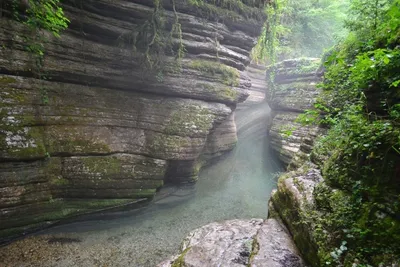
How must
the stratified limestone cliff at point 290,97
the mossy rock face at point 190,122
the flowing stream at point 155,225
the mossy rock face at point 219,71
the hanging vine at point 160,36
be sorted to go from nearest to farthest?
the flowing stream at point 155,225, the hanging vine at point 160,36, the mossy rock face at point 190,122, the mossy rock face at point 219,71, the stratified limestone cliff at point 290,97

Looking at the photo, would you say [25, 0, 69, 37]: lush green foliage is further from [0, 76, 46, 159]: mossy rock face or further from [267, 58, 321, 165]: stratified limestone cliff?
[267, 58, 321, 165]: stratified limestone cliff

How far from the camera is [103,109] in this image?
848 centimetres

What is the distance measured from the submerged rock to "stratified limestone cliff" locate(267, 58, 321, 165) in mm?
8590

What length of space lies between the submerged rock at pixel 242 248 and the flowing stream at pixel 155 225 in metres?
3.19

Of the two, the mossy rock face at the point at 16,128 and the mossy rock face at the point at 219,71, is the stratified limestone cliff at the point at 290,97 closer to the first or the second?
the mossy rock face at the point at 219,71

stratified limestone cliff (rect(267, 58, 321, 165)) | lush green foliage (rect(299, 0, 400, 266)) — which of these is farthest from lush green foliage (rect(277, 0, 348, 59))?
lush green foliage (rect(299, 0, 400, 266))

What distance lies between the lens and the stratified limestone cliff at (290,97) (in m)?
12.8

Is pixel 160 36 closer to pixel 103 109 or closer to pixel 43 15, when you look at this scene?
pixel 103 109

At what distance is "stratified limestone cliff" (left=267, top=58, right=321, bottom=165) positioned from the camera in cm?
1283

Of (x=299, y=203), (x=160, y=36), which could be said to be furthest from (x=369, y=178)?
(x=160, y=36)

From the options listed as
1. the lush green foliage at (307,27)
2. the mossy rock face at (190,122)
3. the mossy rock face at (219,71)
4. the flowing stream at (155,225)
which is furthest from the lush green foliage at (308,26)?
the flowing stream at (155,225)

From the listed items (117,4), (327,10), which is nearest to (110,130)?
(117,4)

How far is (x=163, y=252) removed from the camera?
23.7 feet

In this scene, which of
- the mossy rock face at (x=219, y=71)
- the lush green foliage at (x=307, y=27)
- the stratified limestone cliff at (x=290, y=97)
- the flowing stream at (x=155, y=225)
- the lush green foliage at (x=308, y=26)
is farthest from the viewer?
the lush green foliage at (x=307, y=27)
